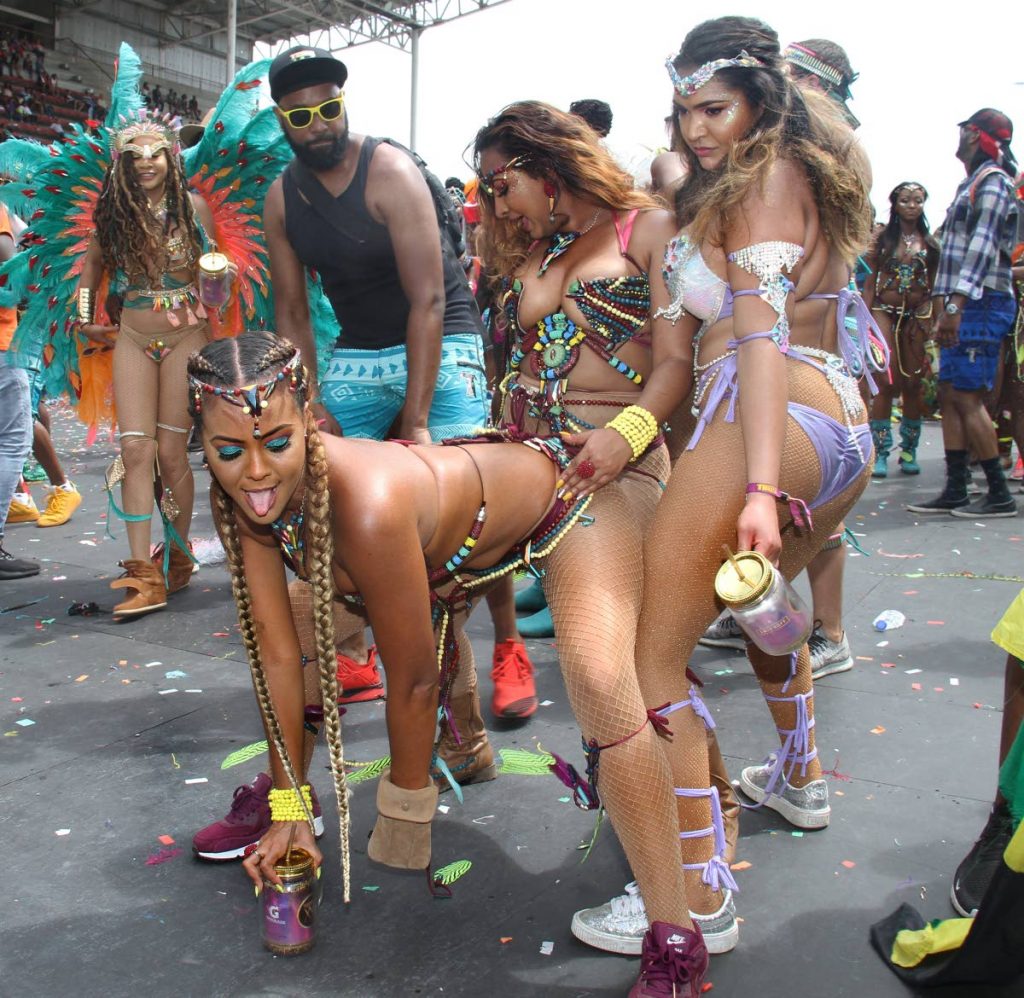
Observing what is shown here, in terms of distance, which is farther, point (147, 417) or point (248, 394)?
point (147, 417)

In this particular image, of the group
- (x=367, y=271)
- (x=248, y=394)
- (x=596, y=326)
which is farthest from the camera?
(x=367, y=271)

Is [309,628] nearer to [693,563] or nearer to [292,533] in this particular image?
[292,533]

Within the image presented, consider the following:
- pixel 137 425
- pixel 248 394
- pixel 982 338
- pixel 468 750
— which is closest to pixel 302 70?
pixel 248 394

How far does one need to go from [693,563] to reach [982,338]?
4967 mm

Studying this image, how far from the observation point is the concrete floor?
2.11 meters

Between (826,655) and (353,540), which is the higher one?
(353,540)

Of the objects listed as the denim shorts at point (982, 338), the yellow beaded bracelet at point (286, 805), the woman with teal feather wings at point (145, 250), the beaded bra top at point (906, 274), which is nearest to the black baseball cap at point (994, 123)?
the denim shorts at point (982, 338)

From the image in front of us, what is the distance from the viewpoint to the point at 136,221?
4.32 m

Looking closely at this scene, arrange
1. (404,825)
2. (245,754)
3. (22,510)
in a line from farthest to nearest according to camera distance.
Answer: (22,510)
(245,754)
(404,825)

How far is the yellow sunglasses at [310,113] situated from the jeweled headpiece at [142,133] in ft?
5.19

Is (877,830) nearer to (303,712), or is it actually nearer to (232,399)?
(303,712)

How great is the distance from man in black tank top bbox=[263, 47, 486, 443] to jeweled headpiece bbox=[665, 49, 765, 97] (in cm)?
104

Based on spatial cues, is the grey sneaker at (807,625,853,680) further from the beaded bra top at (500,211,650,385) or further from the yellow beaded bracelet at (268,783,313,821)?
the yellow beaded bracelet at (268,783,313,821)

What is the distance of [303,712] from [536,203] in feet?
4.27
